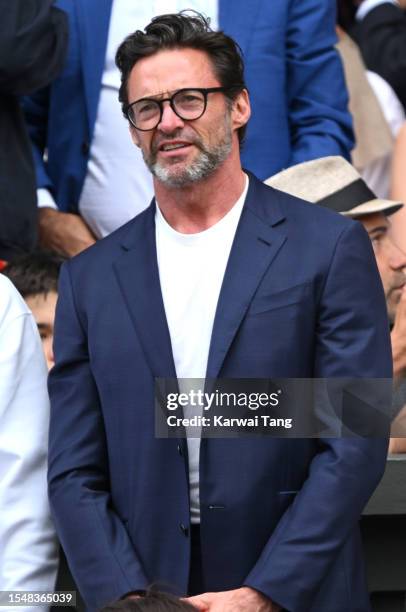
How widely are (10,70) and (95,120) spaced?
454 millimetres

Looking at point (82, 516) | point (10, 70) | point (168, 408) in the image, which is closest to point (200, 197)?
point (168, 408)

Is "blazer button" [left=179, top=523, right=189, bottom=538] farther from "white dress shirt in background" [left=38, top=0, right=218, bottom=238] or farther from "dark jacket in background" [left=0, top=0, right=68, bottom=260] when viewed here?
"white dress shirt in background" [left=38, top=0, right=218, bottom=238]

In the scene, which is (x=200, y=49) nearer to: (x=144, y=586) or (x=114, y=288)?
(x=114, y=288)

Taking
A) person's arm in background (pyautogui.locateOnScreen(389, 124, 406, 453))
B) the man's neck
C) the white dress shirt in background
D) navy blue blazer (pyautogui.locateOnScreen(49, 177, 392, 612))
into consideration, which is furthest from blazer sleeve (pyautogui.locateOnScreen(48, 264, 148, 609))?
the white dress shirt in background

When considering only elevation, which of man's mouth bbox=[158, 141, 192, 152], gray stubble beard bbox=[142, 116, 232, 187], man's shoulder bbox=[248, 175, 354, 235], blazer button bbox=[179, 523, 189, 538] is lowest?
blazer button bbox=[179, 523, 189, 538]

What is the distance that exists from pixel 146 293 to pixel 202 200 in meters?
0.26

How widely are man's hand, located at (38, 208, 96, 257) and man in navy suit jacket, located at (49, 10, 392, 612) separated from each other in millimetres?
1378

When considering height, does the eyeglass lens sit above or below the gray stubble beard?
above

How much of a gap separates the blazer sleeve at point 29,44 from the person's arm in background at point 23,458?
44.1 inches

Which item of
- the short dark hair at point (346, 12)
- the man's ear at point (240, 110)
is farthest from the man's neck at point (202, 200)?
the short dark hair at point (346, 12)

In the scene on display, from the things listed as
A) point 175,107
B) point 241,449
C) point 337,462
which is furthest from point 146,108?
point 337,462

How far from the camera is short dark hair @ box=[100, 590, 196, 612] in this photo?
2664 mm

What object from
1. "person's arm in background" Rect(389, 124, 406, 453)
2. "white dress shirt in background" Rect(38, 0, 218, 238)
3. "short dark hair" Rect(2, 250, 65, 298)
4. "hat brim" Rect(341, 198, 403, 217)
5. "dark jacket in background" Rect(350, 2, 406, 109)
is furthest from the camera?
"dark jacket in background" Rect(350, 2, 406, 109)

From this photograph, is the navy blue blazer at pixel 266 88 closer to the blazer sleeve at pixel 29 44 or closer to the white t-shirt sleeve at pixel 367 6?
the blazer sleeve at pixel 29 44
